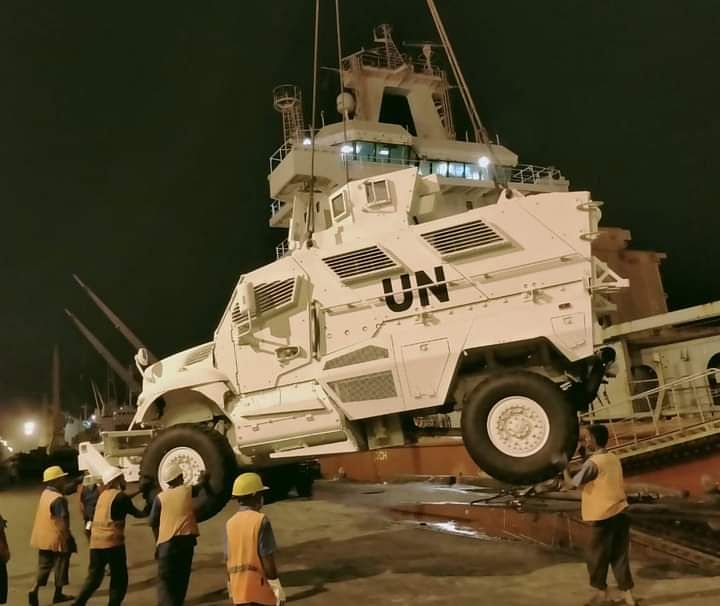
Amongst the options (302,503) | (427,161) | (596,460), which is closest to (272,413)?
(596,460)

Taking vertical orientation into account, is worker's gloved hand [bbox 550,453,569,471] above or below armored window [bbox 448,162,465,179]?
below

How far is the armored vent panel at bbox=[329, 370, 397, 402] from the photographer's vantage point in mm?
6773

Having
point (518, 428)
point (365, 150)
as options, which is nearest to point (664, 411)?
point (518, 428)

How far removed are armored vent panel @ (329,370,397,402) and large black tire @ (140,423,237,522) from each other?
4.88ft

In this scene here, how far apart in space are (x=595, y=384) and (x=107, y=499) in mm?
4997

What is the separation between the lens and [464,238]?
6.78m

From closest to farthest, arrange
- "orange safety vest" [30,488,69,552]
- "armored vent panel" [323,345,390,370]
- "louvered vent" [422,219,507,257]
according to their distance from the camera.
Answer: "louvered vent" [422,219,507,257] < "armored vent panel" [323,345,390,370] < "orange safety vest" [30,488,69,552]

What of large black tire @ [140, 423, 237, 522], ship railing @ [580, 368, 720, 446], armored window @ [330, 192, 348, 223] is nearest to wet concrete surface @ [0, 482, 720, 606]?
large black tire @ [140, 423, 237, 522]

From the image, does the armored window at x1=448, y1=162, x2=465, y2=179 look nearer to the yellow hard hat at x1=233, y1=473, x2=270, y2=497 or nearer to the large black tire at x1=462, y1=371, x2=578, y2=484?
the large black tire at x1=462, y1=371, x2=578, y2=484

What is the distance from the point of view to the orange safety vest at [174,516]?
5.80 meters

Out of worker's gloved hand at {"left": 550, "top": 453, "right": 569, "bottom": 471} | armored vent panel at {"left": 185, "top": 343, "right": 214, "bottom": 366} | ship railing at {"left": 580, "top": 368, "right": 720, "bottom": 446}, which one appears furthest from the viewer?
ship railing at {"left": 580, "top": 368, "right": 720, "bottom": 446}

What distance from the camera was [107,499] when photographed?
253 inches

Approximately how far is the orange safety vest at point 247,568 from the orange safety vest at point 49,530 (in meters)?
3.51

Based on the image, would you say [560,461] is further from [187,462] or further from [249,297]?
[187,462]
